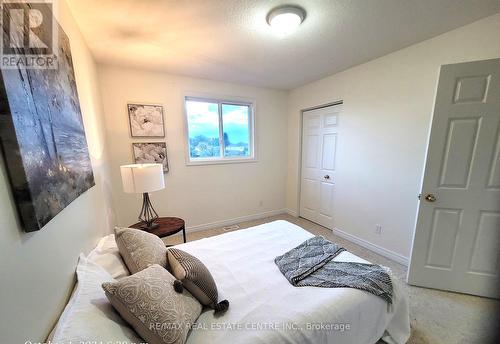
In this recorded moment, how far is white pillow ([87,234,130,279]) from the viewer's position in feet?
3.66

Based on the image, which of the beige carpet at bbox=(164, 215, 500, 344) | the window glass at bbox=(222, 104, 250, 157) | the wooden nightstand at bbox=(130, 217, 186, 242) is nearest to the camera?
the beige carpet at bbox=(164, 215, 500, 344)

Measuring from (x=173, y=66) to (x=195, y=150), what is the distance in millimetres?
1176

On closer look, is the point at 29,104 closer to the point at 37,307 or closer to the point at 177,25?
the point at 37,307

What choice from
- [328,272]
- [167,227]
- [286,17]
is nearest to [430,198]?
[328,272]

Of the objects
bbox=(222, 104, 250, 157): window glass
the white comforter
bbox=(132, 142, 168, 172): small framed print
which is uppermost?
bbox=(222, 104, 250, 157): window glass

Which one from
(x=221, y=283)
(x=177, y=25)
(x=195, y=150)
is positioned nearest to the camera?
(x=221, y=283)

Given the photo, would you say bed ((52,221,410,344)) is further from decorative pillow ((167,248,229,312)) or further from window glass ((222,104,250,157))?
window glass ((222,104,250,157))

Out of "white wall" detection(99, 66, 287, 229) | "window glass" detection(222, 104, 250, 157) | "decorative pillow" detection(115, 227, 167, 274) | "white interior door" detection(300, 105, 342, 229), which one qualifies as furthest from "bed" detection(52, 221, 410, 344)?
"window glass" detection(222, 104, 250, 157)

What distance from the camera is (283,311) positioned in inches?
38.1

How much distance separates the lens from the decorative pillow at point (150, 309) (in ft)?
2.44

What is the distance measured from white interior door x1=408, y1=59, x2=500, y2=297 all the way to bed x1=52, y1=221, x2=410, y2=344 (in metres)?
0.91

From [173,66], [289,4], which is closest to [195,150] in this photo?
[173,66]

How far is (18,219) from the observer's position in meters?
0.62

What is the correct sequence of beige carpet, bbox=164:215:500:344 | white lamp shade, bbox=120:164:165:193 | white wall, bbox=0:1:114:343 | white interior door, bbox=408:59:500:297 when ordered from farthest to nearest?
white lamp shade, bbox=120:164:165:193, white interior door, bbox=408:59:500:297, beige carpet, bbox=164:215:500:344, white wall, bbox=0:1:114:343
